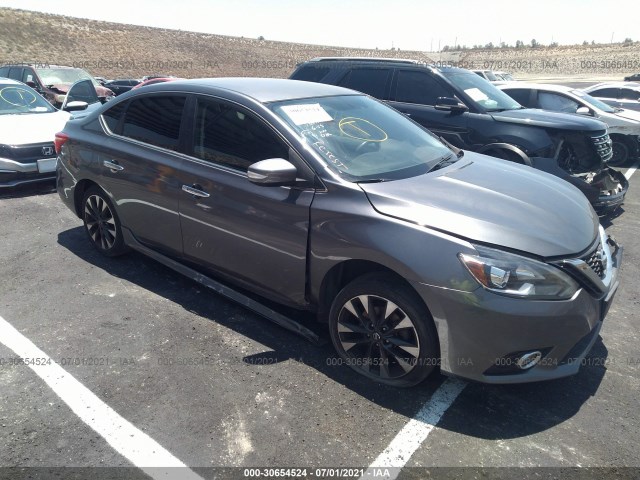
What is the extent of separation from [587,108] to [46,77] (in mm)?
12394

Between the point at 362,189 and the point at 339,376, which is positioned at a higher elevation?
the point at 362,189

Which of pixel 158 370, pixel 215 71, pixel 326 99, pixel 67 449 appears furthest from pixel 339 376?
pixel 215 71

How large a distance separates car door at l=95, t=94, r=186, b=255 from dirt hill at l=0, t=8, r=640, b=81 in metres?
37.6

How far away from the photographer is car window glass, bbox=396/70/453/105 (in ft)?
21.7

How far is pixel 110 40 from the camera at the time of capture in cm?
5266

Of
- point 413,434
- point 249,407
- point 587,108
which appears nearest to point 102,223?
point 249,407

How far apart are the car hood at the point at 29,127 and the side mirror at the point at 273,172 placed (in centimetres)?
517

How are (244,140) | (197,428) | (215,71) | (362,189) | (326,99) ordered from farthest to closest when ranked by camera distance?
(215,71), (326,99), (244,140), (362,189), (197,428)

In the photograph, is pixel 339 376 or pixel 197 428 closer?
pixel 197 428

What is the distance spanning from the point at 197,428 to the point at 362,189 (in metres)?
1.63

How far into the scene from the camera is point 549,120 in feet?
20.3

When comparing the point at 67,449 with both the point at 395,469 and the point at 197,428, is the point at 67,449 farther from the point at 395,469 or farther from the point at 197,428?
the point at 395,469

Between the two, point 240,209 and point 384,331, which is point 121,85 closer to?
point 240,209

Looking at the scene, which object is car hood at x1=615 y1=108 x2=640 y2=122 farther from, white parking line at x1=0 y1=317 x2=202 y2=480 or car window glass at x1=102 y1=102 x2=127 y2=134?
white parking line at x1=0 y1=317 x2=202 y2=480
